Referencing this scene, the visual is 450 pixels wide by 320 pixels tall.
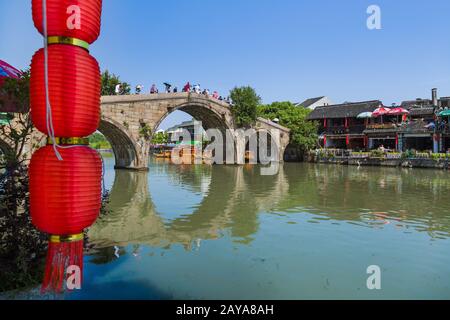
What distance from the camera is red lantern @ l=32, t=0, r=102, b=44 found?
3.71 m

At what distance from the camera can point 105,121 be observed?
22.8m

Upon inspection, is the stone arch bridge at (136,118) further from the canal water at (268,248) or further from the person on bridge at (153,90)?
the canal water at (268,248)

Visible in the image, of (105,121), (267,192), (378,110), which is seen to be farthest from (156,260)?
(378,110)

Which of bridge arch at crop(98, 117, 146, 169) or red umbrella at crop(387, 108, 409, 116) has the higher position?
red umbrella at crop(387, 108, 409, 116)

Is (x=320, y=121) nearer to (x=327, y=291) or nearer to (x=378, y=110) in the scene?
(x=378, y=110)

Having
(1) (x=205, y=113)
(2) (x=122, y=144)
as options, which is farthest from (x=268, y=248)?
(1) (x=205, y=113)

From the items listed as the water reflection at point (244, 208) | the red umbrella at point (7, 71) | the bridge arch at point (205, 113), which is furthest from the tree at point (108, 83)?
the red umbrella at point (7, 71)

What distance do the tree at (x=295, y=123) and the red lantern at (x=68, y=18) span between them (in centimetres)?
3282

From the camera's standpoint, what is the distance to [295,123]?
128ft

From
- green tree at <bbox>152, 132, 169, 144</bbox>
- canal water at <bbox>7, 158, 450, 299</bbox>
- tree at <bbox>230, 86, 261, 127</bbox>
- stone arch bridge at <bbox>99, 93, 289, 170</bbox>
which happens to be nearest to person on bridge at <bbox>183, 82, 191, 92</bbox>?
stone arch bridge at <bbox>99, 93, 289, 170</bbox>

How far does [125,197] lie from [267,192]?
5741 millimetres

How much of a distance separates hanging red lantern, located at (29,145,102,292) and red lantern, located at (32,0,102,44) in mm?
1151

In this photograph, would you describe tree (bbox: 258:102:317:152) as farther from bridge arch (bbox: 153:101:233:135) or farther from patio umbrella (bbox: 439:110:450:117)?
patio umbrella (bbox: 439:110:450:117)

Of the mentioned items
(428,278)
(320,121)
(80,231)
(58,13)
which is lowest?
(428,278)
